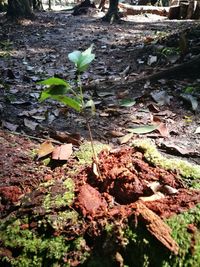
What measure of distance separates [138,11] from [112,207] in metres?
12.5

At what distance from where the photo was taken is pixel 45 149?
83.8 inches

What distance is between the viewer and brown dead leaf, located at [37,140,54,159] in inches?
82.1

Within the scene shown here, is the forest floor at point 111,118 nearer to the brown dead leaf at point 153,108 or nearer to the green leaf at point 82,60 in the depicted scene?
the brown dead leaf at point 153,108

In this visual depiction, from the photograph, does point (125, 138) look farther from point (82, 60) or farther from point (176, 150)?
point (82, 60)

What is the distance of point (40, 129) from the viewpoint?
8.84 feet

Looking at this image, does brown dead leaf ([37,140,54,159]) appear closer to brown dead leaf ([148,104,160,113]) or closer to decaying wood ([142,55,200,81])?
brown dead leaf ([148,104,160,113])

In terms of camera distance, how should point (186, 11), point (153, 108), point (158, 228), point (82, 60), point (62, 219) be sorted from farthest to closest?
point (186, 11) → point (153, 108) → point (82, 60) → point (62, 219) → point (158, 228)

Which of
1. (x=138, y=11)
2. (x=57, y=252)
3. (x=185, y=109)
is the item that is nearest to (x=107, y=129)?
(x=185, y=109)

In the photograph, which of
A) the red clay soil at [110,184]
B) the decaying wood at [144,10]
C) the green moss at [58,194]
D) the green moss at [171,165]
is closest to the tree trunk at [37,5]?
the decaying wood at [144,10]

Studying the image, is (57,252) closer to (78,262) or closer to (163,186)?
(78,262)

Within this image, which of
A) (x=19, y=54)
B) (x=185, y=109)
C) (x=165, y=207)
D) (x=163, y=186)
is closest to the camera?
(x=165, y=207)

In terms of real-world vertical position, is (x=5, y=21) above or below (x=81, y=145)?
below

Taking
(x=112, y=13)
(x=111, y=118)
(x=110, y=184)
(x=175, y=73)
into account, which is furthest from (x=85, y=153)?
(x=112, y=13)

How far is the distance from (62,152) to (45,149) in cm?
12
